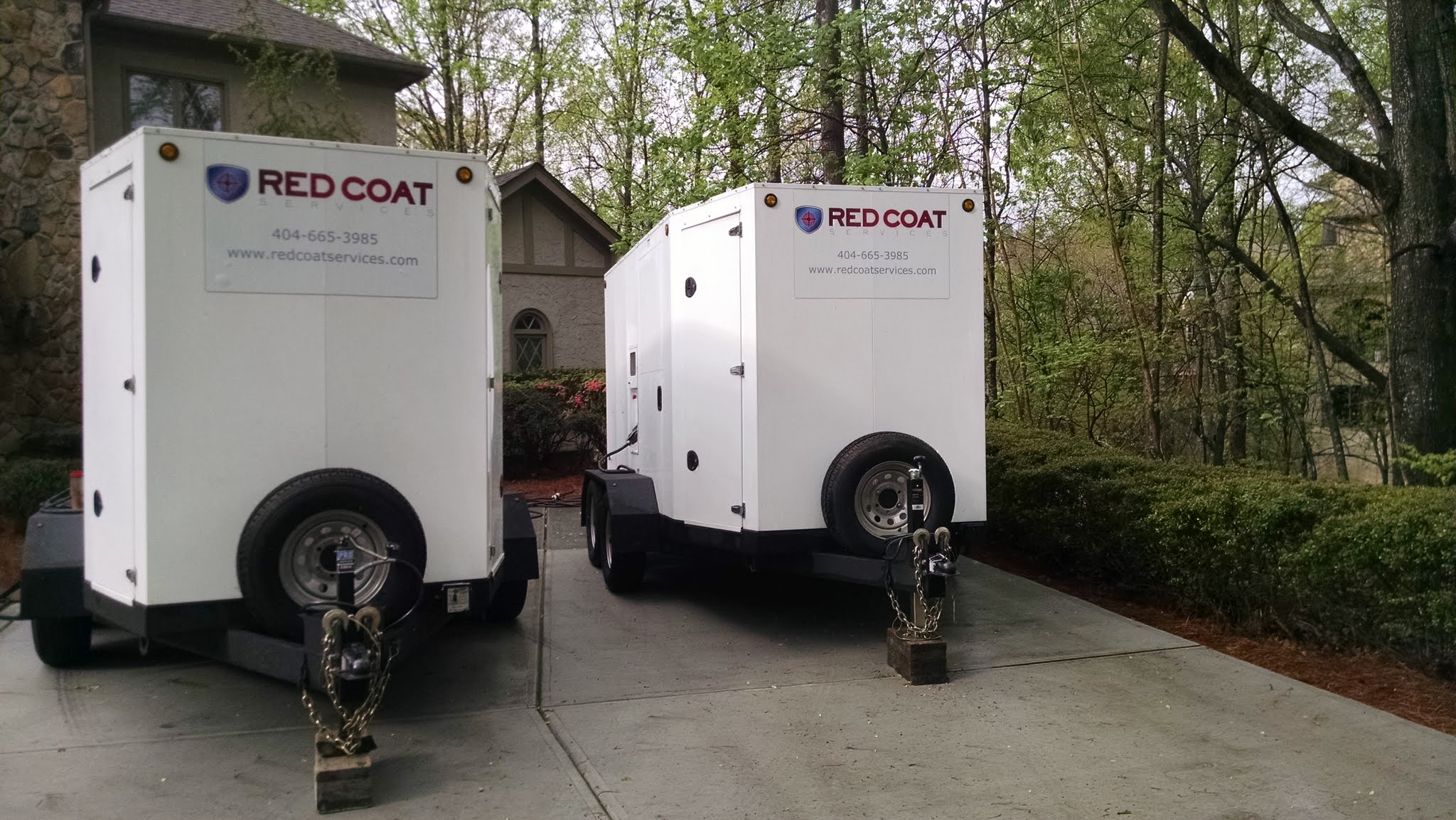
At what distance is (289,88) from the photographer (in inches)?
474

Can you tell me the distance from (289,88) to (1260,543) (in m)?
10.9

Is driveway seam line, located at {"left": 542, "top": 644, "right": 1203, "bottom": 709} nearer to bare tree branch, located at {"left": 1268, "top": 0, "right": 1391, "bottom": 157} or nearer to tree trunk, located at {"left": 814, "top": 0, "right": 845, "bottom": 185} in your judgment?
bare tree branch, located at {"left": 1268, "top": 0, "right": 1391, "bottom": 157}

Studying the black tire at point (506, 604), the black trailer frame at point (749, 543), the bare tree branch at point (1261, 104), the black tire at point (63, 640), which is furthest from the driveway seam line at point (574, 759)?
the bare tree branch at point (1261, 104)

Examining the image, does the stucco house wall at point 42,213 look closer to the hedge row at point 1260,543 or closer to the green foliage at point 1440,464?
the hedge row at point 1260,543

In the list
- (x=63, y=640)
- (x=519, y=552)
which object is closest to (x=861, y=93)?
(x=519, y=552)

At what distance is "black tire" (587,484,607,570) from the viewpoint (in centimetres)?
911

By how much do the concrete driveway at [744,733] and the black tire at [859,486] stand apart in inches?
31.0

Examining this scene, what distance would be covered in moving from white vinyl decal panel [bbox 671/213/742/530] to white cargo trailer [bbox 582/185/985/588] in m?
0.02

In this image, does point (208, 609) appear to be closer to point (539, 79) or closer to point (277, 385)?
point (277, 385)

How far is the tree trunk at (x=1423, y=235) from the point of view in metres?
8.09

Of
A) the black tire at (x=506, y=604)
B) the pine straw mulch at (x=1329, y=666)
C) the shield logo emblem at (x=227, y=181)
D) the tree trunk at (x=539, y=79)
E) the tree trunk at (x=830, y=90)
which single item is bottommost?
the pine straw mulch at (x=1329, y=666)

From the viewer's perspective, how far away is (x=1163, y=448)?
14.8 m

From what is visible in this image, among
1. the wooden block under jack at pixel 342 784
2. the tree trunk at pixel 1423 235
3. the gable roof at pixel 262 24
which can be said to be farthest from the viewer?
the gable roof at pixel 262 24

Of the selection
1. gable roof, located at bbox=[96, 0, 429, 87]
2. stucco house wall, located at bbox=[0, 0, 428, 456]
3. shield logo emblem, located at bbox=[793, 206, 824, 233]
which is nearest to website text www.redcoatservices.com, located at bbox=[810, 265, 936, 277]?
shield logo emblem, located at bbox=[793, 206, 824, 233]
